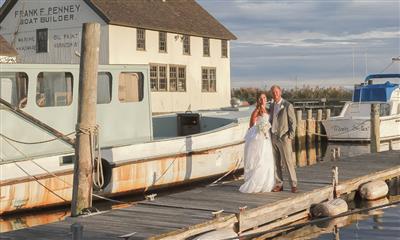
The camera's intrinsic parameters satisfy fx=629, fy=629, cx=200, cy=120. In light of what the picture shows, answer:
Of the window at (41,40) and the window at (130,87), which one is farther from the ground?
the window at (41,40)

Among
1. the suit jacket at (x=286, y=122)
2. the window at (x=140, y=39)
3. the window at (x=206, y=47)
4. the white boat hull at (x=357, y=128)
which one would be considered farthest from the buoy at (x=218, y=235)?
the window at (x=206, y=47)

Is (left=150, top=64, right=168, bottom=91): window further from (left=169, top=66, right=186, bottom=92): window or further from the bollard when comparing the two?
the bollard

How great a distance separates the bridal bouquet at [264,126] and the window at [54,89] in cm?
512

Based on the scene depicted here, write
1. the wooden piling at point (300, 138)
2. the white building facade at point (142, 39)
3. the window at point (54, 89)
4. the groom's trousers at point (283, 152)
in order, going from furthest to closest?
the white building facade at point (142, 39) < the wooden piling at point (300, 138) < the window at point (54, 89) < the groom's trousers at point (283, 152)

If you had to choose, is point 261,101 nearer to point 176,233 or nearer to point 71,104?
point 176,233

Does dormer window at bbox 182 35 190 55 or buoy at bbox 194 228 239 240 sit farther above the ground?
dormer window at bbox 182 35 190 55

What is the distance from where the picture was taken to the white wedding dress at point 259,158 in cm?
1113

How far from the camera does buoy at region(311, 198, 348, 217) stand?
11.2 m

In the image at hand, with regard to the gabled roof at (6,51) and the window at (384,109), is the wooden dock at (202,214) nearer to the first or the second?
the window at (384,109)

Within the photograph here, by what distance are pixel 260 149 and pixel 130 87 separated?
5425mm

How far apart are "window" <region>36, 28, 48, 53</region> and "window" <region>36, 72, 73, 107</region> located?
19833mm

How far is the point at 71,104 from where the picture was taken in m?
14.3

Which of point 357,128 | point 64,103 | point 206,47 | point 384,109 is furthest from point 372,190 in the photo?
point 206,47

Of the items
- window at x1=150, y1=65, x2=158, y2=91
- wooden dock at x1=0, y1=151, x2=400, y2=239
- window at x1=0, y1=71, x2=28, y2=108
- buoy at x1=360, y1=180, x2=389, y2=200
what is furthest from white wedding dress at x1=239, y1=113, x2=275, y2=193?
window at x1=150, y1=65, x2=158, y2=91
